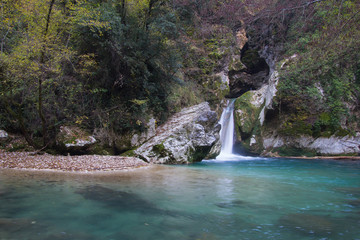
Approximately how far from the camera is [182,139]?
40.7 ft

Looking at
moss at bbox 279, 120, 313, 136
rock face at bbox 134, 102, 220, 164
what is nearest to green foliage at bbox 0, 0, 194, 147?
rock face at bbox 134, 102, 220, 164

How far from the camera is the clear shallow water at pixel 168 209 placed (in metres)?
3.48

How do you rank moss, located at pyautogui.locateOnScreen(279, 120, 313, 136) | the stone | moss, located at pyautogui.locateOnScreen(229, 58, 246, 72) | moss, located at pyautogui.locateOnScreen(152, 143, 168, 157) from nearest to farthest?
the stone
moss, located at pyautogui.locateOnScreen(152, 143, 168, 157)
moss, located at pyautogui.locateOnScreen(279, 120, 313, 136)
moss, located at pyautogui.locateOnScreen(229, 58, 246, 72)

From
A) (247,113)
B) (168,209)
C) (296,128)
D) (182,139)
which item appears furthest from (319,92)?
(168,209)

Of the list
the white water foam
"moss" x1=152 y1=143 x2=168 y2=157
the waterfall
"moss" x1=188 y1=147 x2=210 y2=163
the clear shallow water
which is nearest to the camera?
the clear shallow water

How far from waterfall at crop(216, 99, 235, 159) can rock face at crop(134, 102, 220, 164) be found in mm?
3997

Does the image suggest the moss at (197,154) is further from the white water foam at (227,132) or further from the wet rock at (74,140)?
the wet rock at (74,140)

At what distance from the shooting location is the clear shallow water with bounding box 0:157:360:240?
137 inches

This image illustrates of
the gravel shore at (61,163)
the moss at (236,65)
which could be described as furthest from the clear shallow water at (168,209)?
the moss at (236,65)

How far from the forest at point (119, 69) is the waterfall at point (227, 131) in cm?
319

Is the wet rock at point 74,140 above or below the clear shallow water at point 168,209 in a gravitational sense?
above

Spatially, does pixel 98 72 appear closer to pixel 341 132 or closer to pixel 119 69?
pixel 119 69

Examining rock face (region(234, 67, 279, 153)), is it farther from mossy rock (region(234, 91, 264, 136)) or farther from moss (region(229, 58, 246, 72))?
moss (region(229, 58, 246, 72))

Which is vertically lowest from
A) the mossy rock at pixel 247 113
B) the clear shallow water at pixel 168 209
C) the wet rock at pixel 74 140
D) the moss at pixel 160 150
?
the clear shallow water at pixel 168 209
